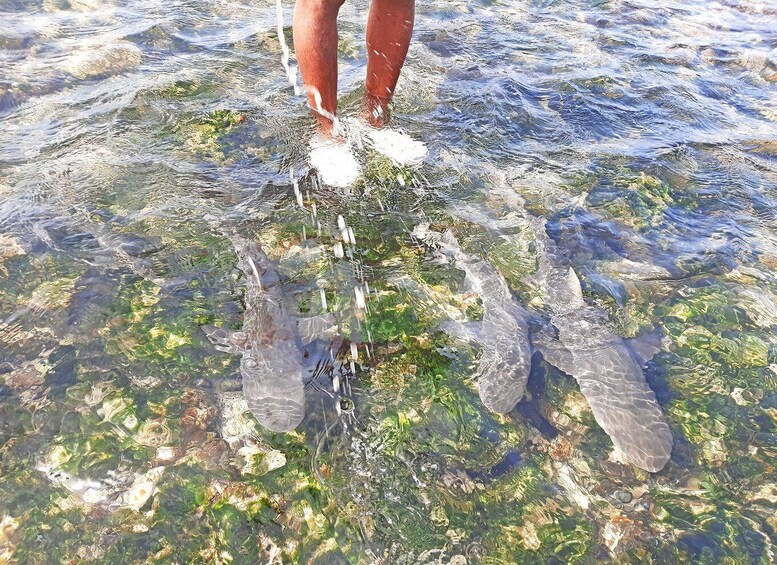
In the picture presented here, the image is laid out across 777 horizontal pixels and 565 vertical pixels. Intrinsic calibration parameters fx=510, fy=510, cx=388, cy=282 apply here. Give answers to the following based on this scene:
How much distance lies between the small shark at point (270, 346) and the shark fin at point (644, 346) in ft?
6.64

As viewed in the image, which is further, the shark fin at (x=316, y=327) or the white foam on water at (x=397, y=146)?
the white foam on water at (x=397, y=146)

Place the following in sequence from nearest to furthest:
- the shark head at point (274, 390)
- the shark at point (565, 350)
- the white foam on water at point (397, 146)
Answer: the shark head at point (274, 390)
the shark at point (565, 350)
the white foam on water at point (397, 146)

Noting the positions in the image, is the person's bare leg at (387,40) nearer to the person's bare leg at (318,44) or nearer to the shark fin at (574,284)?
the person's bare leg at (318,44)

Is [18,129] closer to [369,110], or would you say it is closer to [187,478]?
[369,110]

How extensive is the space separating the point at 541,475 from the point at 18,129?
18.2ft

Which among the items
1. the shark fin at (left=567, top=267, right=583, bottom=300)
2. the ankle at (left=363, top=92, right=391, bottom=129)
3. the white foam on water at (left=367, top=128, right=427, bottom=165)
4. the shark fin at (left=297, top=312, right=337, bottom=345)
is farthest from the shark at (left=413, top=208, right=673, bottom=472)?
the ankle at (left=363, top=92, right=391, bottom=129)

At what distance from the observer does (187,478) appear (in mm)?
2564

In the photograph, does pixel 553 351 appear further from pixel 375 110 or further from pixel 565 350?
pixel 375 110

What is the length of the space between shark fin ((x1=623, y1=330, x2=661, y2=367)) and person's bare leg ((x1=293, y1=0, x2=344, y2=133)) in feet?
9.48

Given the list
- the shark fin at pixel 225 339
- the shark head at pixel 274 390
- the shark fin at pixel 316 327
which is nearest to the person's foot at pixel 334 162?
the shark fin at pixel 316 327

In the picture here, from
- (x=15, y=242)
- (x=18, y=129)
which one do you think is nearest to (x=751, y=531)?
(x=15, y=242)

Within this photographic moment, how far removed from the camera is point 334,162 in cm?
449

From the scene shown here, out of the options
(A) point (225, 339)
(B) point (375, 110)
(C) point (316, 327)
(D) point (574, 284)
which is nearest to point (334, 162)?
(B) point (375, 110)

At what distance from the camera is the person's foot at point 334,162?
439cm
